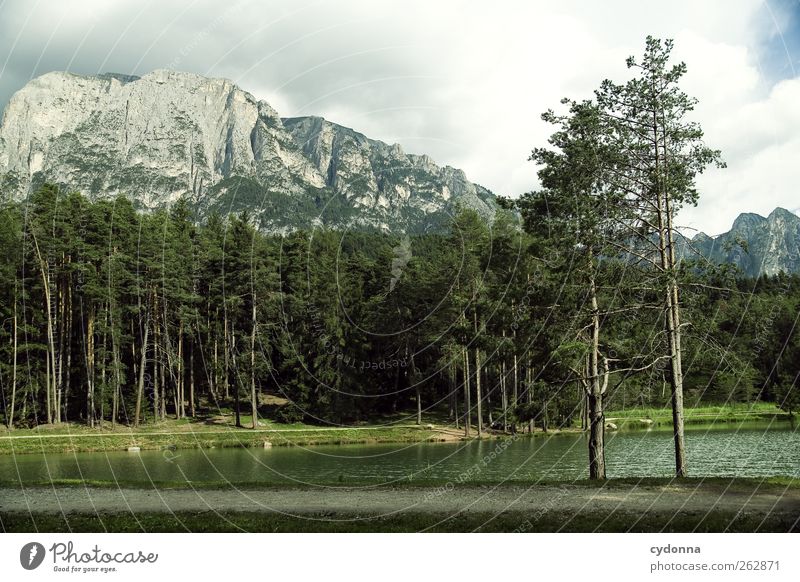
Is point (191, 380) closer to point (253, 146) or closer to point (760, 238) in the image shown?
point (253, 146)

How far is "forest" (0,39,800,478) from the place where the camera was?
1936 centimetres

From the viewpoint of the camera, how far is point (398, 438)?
5222 cm

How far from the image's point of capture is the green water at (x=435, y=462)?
27.6 meters

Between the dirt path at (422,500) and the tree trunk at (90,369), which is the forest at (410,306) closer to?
the tree trunk at (90,369)

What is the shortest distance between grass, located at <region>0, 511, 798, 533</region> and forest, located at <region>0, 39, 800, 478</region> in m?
5.75

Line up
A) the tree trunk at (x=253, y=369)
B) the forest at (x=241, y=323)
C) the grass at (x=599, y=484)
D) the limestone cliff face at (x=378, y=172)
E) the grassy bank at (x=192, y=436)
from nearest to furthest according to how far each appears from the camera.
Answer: the grass at (x=599, y=484) → the limestone cliff face at (x=378, y=172) → the grassy bank at (x=192, y=436) → the forest at (x=241, y=323) → the tree trunk at (x=253, y=369)

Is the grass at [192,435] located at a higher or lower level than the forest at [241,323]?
lower

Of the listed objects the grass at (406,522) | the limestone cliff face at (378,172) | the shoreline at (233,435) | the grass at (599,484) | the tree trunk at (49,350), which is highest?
the limestone cliff face at (378,172)

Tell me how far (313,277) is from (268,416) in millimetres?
13822

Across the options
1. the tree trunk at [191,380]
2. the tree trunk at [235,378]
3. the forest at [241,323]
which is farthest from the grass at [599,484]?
the tree trunk at [191,380]

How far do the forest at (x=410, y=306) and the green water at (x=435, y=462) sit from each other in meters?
2.97

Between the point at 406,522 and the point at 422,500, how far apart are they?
2.93 meters
